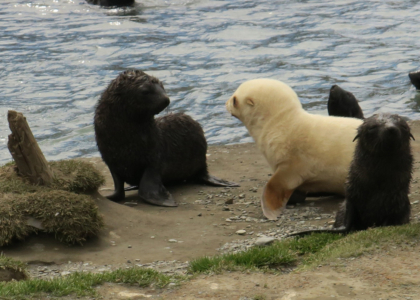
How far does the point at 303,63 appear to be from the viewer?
56.3 feet

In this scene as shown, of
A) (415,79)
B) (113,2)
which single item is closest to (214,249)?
(415,79)

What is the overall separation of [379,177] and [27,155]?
325cm

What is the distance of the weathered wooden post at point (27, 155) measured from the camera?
6410 mm

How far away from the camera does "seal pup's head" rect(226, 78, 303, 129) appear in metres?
7.08

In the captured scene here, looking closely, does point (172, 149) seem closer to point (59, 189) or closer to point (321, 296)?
point (59, 189)

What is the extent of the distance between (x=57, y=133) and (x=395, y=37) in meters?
10.9

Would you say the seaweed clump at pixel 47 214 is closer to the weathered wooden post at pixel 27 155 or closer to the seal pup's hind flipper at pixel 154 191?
the weathered wooden post at pixel 27 155

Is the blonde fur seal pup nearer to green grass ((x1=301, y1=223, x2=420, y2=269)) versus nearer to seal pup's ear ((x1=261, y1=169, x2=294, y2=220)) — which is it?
seal pup's ear ((x1=261, y1=169, x2=294, y2=220))

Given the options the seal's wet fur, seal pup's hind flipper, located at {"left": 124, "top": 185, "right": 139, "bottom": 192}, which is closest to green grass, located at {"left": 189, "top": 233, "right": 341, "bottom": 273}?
seal pup's hind flipper, located at {"left": 124, "top": 185, "right": 139, "bottom": 192}

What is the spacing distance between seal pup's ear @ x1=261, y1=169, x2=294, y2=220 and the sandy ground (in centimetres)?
13

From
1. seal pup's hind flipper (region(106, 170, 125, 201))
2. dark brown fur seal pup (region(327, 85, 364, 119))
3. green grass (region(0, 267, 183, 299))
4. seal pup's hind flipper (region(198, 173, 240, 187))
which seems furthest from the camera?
dark brown fur seal pup (region(327, 85, 364, 119))

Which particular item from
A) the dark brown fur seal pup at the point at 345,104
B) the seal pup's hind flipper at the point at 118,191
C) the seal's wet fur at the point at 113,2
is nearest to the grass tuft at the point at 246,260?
the seal pup's hind flipper at the point at 118,191

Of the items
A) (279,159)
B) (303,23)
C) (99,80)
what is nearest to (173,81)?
(99,80)

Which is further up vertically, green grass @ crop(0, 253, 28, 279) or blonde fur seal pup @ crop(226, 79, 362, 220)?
blonde fur seal pup @ crop(226, 79, 362, 220)
